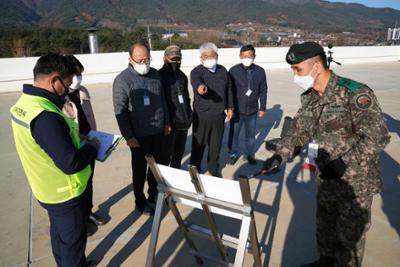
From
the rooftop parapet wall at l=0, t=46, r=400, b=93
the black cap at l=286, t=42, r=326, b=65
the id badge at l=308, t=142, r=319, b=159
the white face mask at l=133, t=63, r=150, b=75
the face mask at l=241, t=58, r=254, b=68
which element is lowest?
the rooftop parapet wall at l=0, t=46, r=400, b=93

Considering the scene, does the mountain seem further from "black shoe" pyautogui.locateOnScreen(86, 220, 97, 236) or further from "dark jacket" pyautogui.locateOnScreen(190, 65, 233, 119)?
"black shoe" pyautogui.locateOnScreen(86, 220, 97, 236)

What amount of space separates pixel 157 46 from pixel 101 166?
72.3ft

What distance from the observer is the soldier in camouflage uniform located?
1837 mm

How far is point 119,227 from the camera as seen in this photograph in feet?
10.5

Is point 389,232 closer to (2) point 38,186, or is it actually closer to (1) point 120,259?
(1) point 120,259

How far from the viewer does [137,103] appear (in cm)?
308

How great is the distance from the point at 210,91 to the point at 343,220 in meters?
2.35

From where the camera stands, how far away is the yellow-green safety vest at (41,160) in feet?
5.58

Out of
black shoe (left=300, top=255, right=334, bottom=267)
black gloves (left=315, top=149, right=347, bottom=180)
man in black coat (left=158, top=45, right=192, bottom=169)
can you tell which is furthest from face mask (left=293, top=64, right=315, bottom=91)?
man in black coat (left=158, top=45, right=192, bottom=169)

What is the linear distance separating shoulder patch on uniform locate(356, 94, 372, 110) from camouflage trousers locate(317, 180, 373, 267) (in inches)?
22.5

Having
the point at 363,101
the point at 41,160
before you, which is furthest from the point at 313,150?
the point at 41,160

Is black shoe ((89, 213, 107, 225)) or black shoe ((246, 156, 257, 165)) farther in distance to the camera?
black shoe ((246, 156, 257, 165))

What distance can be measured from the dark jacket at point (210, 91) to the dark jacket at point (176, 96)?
0.23m

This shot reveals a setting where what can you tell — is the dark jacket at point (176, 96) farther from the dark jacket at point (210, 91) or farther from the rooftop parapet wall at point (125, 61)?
the rooftop parapet wall at point (125, 61)
